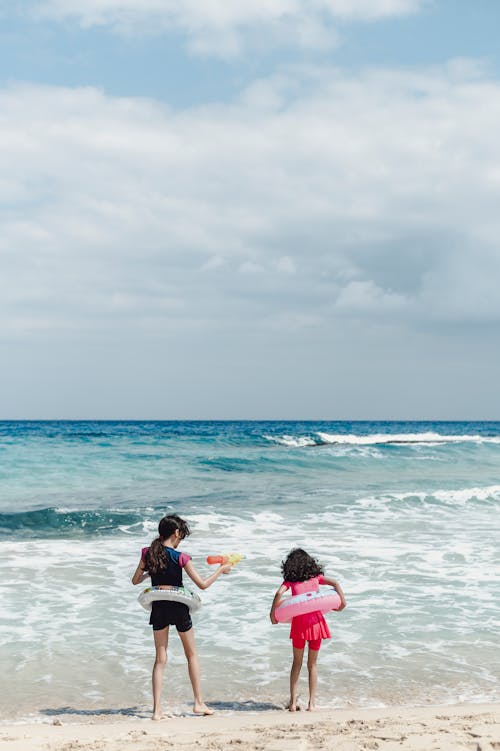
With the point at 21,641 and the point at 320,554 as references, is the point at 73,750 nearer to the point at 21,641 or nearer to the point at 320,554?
the point at 21,641

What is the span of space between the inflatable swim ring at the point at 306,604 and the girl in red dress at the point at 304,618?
0.05m

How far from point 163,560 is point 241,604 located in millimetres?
3638

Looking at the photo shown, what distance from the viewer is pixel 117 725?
5.36 meters

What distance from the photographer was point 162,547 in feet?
18.8

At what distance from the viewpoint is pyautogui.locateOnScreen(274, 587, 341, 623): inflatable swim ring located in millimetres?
5715

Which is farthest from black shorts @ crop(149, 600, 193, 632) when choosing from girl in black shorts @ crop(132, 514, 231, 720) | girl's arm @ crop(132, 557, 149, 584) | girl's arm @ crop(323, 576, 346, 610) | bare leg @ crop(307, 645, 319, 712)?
girl's arm @ crop(323, 576, 346, 610)

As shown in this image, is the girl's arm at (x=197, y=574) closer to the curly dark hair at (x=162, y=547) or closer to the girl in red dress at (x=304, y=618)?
the curly dark hair at (x=162, y=547)

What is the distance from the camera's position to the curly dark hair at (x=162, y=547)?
5.68 meters

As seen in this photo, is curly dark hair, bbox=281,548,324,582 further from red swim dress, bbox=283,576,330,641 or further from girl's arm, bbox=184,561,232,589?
girl's arm, bbox=184,561,232,589

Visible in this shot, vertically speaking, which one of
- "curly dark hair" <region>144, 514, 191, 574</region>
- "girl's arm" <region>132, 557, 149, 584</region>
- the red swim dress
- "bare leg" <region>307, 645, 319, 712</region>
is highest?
"curly dark hair" <region>144, 514, 191, 574</region>

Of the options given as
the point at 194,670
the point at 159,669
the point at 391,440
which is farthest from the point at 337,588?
the point at 391,440

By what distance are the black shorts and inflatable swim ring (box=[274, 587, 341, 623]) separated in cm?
74

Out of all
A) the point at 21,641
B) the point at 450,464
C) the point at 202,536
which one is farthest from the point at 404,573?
the point at 450,464

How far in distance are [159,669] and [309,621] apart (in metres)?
1.28
